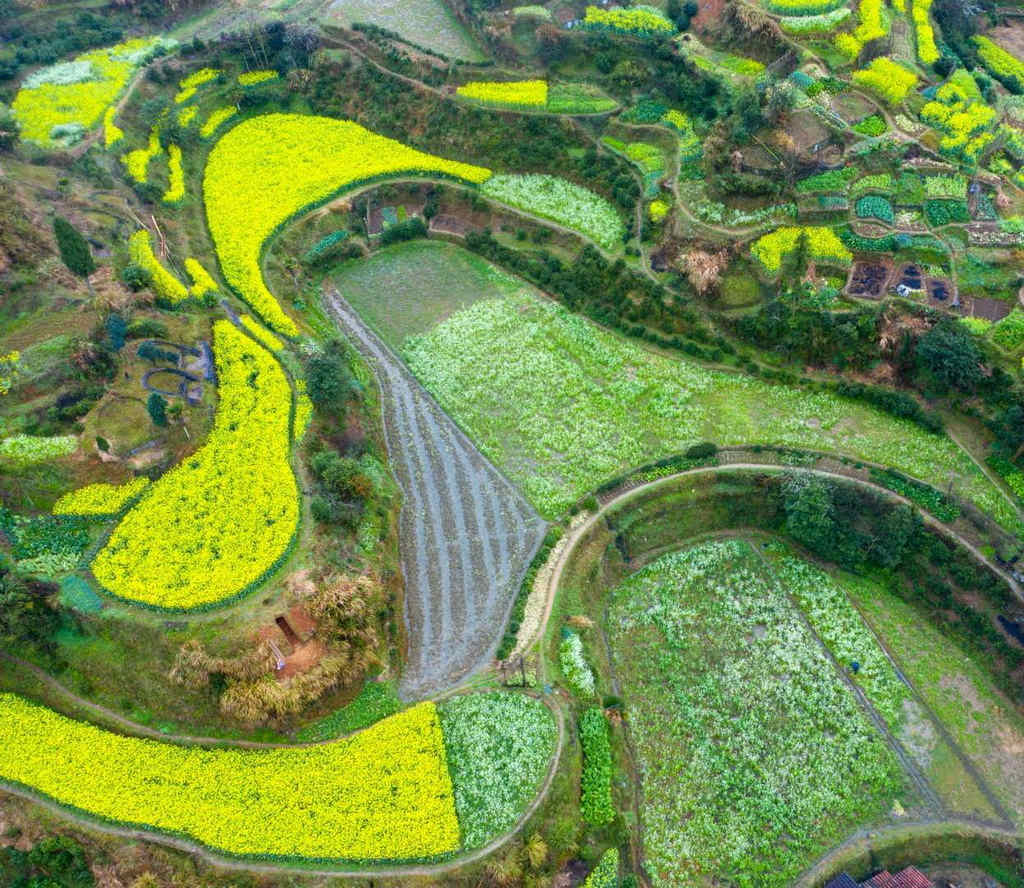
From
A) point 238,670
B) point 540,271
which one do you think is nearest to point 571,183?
point 540,271

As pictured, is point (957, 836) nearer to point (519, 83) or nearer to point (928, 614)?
point (928, 614)

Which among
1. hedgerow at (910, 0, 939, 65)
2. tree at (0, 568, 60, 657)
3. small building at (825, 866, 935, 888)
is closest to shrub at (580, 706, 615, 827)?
small building at (825, 866, 935, 888)

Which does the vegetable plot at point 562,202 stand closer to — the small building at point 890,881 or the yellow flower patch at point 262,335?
the yellow flower patch at point 262,335

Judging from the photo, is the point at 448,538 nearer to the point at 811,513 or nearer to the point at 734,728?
the point at 734,728

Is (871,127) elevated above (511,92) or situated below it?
below

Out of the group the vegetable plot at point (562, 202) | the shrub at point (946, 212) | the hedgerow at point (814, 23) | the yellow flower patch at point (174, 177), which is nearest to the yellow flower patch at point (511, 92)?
the vegetable plot at point (562, 202)

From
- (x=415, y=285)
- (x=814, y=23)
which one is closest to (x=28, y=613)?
(x=415, y=285)
